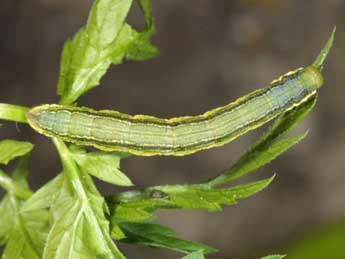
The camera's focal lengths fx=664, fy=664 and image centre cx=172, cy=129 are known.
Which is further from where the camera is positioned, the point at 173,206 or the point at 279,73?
the point at 279,73

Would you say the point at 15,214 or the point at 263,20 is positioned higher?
the point at 263,20

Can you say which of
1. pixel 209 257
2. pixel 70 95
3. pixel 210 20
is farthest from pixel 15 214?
pixel 210 20

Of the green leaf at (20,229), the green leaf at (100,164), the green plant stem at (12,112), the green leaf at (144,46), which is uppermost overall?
the green leaf at (144,46)

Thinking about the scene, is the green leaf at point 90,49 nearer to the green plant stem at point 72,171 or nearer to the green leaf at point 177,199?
the green plant stem at point 72,171

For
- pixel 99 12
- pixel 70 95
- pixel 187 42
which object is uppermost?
pixel 187 42

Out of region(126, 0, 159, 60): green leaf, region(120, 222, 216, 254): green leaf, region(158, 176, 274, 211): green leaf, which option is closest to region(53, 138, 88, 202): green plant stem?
region(120, 222, 216, 254): green leaf

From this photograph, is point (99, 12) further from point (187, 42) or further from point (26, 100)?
point (187, 42)

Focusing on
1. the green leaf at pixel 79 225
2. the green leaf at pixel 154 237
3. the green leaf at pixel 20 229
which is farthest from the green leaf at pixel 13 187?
the green leaf at pixel 154 237
